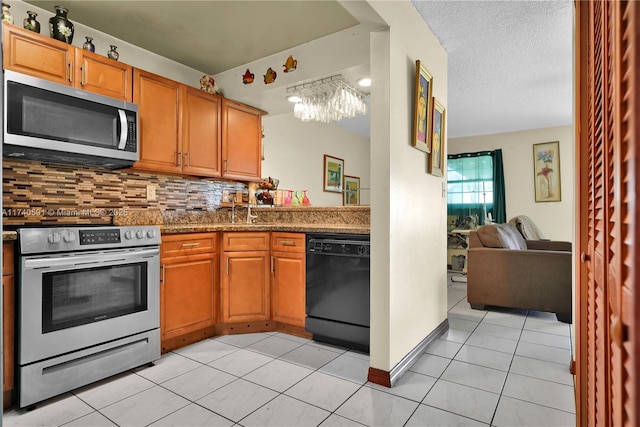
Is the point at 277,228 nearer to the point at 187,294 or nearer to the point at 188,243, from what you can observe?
the point at 188,243

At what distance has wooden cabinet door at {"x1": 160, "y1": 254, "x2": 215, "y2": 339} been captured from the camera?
252cm

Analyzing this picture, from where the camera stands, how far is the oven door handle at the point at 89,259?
1.86 meters

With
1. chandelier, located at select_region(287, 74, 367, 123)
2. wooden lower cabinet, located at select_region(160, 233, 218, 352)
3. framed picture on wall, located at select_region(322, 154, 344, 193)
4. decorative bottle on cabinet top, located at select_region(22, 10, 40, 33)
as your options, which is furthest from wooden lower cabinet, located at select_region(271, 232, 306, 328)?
framed picture on wall, located at select_region(322, 154, 344, 193)

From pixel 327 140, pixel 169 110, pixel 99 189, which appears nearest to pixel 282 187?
pixel 327 140

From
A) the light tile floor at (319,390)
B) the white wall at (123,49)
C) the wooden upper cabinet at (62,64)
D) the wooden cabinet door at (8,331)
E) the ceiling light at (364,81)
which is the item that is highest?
the white wall at (123,49)

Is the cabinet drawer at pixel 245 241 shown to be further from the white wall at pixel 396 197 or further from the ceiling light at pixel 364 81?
the ceiling light at pixel 364 81

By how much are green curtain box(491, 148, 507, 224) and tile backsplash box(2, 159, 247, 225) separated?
17.4ft

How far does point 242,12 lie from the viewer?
2.61 meters

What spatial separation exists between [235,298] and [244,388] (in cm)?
98

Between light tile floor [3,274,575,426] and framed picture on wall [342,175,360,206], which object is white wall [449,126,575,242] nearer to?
framed picture on wall [342,175,360,206]

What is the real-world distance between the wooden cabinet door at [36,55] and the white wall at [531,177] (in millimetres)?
6359

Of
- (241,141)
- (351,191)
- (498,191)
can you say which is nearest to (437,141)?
(241,141)


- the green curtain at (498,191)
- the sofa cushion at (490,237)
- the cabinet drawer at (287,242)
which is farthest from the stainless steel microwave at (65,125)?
the green curtain at (498,191)

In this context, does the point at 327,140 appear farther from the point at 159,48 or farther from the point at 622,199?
the point at 622,199
